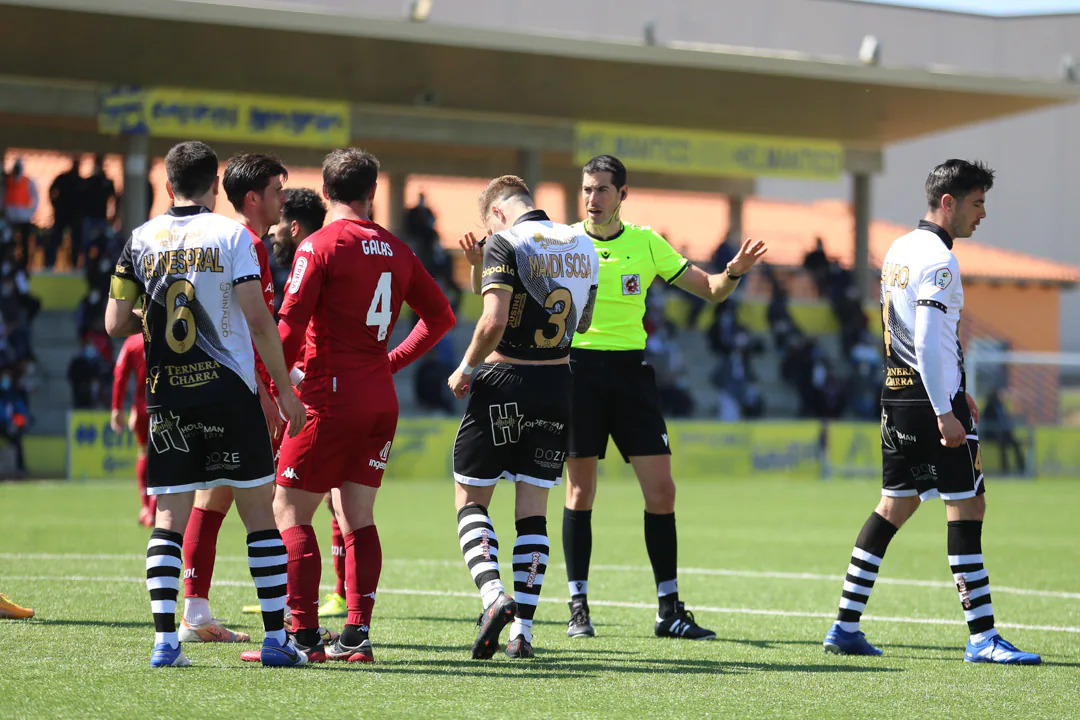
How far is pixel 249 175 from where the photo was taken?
643cm

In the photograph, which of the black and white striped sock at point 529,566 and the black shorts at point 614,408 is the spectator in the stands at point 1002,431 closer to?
the black shorts at point 614,408

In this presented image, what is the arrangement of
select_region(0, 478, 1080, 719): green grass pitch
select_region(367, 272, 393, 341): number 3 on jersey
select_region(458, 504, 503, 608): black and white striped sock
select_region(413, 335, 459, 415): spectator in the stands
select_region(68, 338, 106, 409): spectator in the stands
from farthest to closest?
1. select_region(413, 335, 459, 415): spectator in the stands
2. select_region(68, 338, 106, 409): spectator in the stands
3. select_region(458, 504, 503, 608): black and white striped sock
4. select_region(367, 272, 393, 341): number 3 on jersey
5. select_region(0, 478, 1080, 719): green grass pitch

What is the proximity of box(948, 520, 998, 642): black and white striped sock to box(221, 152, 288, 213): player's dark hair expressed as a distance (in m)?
3.60

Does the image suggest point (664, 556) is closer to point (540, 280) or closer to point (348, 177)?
point (540, 280)

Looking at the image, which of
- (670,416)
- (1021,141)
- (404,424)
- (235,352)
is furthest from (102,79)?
(1021,141)

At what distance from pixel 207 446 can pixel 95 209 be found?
63.0ft

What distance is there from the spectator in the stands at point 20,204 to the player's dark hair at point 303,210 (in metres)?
17.2

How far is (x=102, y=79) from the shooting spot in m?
24.7

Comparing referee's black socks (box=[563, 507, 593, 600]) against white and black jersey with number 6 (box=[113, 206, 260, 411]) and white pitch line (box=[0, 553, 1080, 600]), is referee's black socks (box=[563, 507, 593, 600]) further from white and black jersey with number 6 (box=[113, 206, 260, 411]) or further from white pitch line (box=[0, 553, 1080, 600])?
white pitch line (box=[0, 553, 1080, 600])

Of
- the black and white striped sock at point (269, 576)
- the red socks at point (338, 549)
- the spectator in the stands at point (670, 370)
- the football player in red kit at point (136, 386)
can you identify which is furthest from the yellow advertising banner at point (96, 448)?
the black and white striped sock at point (269, 576)

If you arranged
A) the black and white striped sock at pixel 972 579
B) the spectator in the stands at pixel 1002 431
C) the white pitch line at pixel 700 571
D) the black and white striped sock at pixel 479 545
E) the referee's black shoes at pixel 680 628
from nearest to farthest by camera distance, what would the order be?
the black and white striped sock at pixel 479 545 < the black and white striped sock at pixel 972 579 < the referee's black shoes at pixel 680 628 < the white pitch line at pixel 700 571 < the spectator in the stands at pixel 1002 431

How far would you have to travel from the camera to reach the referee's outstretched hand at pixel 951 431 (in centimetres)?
643

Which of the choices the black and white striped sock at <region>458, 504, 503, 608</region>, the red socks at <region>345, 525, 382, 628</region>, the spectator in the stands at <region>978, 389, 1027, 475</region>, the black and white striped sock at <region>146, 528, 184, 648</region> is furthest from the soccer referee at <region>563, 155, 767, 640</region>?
the spectator in the stands at <region>978, 389, 1027, 475</region>

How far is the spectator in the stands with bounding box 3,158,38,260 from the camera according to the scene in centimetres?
2344
